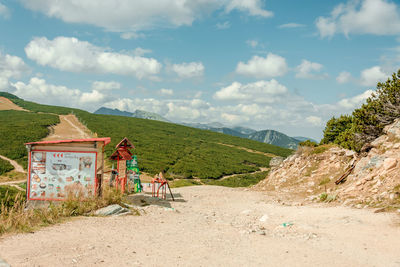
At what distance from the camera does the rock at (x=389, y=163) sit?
38.3 ft

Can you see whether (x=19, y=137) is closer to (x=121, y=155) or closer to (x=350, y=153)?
(x=121, y=155)

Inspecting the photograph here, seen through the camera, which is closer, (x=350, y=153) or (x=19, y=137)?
(x=350, y=153)

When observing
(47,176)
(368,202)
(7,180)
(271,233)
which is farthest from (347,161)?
(7,180)

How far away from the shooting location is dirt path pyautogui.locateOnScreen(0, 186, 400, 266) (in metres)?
5.80

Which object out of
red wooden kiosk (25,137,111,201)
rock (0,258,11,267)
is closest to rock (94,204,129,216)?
red wooden kiosk (25,137,111,201)

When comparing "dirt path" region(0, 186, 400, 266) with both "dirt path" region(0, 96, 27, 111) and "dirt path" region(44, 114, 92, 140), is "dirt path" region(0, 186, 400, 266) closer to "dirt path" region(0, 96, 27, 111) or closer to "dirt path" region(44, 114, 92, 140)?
"dirt path" region(44, 114, 92, 140)

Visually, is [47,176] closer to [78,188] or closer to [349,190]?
[78,188]

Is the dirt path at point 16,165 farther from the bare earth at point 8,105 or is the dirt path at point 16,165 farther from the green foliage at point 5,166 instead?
the bare earth at point 8,105

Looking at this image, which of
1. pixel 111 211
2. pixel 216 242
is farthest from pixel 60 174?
pixel 216 242

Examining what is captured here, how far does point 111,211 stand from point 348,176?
11831mm

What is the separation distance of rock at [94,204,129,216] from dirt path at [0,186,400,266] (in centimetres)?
46

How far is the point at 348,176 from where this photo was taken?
581 inches

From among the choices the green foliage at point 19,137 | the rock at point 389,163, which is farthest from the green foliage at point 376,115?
the green foliage at point 19,137

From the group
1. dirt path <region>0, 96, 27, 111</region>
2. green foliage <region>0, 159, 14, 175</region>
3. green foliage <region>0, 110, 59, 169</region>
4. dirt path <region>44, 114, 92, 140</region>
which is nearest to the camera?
green foliage <region>0, 159, 14, 175</region>
